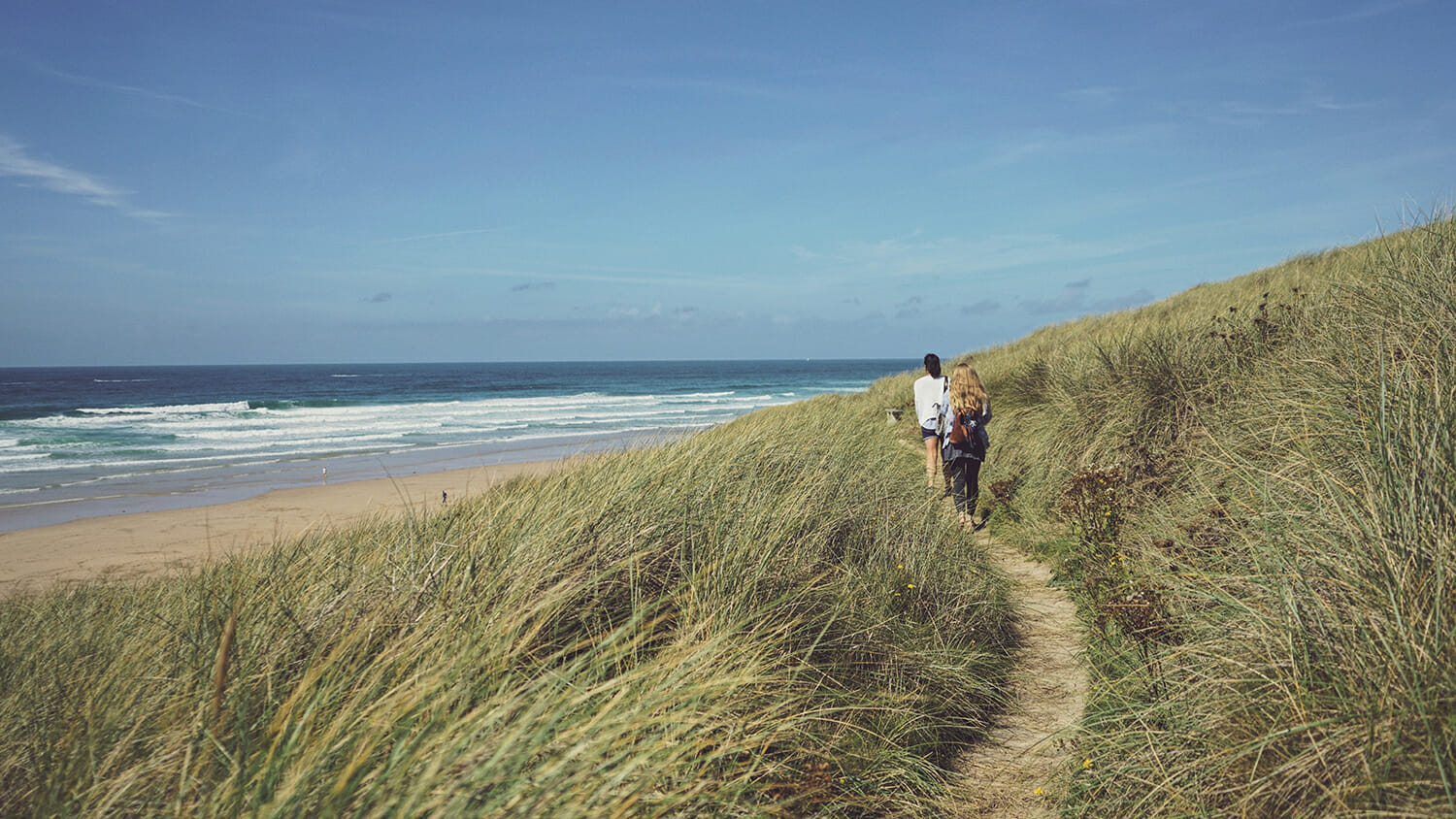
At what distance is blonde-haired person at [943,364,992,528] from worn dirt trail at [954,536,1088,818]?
2408 mm

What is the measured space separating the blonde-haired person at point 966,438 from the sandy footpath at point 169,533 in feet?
16.6

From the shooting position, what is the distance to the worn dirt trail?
10.2 ft

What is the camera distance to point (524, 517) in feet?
12.5

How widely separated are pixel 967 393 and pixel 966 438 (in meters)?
0.47

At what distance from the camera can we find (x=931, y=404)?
880 cm

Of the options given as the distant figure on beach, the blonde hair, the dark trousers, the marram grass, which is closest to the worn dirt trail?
the marram grass

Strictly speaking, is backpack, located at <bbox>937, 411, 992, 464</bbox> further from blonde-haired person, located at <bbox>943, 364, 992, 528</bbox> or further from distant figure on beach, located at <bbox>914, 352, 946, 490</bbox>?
distant figure on beach, located at <bbox>914, 352, 946, 490</bbox>

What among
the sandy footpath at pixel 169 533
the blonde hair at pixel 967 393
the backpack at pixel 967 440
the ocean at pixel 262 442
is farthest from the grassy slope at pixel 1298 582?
the sandy footpath at pixel 169 533

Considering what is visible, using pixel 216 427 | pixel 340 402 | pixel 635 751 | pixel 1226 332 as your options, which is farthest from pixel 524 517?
pixel 340 402

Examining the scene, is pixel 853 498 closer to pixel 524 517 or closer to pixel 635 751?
pixel 524 517

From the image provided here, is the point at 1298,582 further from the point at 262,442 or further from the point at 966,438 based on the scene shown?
the point at 262,442

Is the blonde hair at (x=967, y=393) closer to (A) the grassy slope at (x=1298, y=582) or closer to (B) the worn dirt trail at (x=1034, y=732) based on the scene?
(A) the grassy slope at (x=1298, y=582)

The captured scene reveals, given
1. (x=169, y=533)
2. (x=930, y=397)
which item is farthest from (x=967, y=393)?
(x=169, y=533)

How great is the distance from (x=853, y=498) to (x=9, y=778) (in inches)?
171
